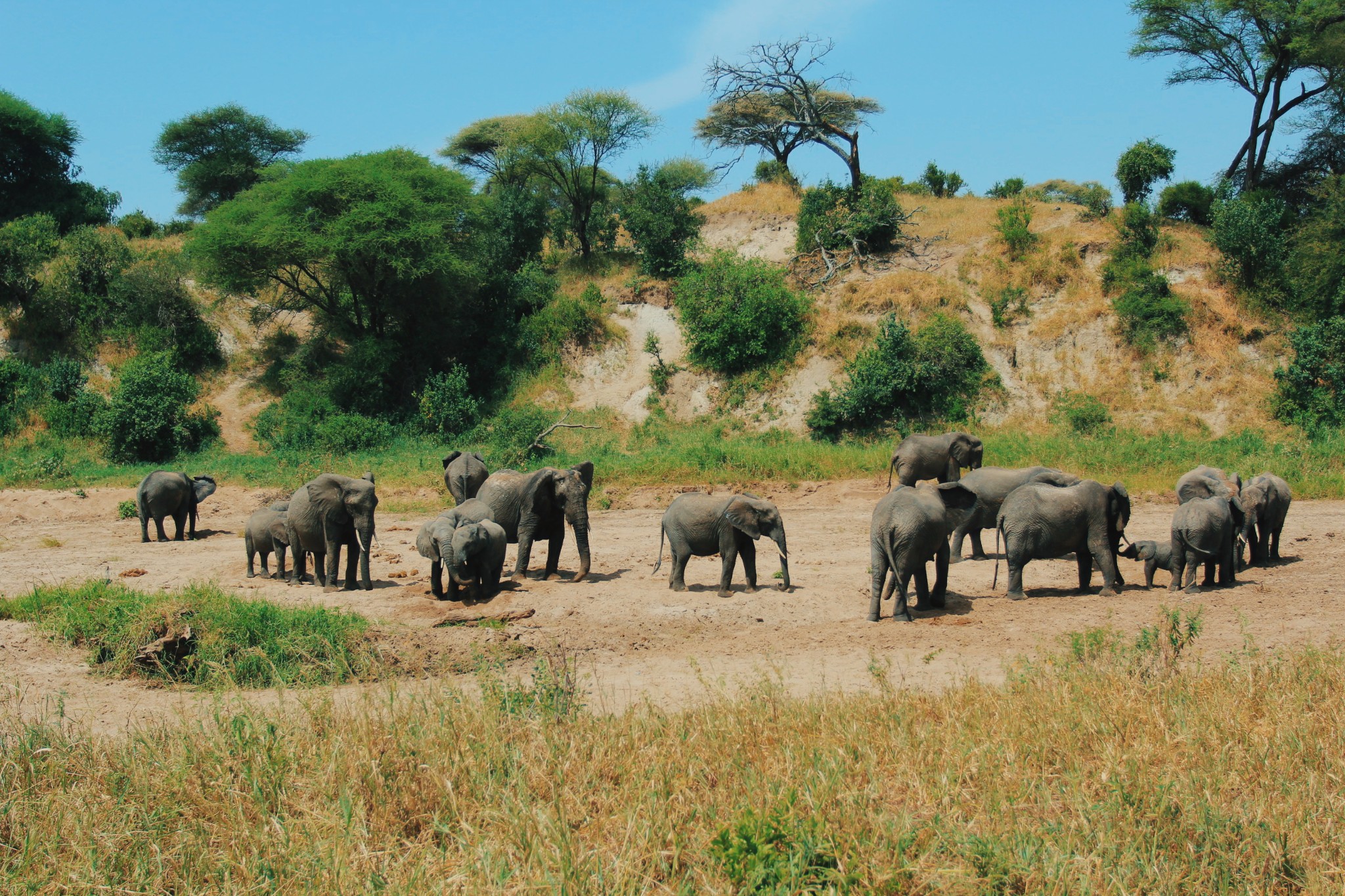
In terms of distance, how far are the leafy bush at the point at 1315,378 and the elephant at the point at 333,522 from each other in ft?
82.5

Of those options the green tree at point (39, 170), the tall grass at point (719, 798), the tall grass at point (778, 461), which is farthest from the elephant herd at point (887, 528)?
the green tree at point (39, 170)

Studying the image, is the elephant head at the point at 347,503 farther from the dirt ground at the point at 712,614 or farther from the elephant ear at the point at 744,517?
the elephant ear at the point at 744,517

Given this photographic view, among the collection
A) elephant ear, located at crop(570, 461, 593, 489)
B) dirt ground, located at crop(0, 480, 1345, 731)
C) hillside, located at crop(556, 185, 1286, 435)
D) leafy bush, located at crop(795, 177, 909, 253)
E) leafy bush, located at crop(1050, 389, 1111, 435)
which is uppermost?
leafy bush, located at crop(795, 177, 909, 253)

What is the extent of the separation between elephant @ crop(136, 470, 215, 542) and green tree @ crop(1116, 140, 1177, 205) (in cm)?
3138

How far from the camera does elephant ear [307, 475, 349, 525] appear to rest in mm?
12719

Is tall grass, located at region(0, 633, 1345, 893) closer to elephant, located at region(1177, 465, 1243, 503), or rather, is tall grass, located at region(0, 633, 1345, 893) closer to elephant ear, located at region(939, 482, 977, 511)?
elephant ear, located at region(939, 482, 977, 511)

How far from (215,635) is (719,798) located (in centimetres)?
620

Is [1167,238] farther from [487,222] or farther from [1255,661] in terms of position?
[1255,661]

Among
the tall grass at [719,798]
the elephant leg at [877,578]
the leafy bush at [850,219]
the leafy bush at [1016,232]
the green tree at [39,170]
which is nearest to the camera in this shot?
the tall grass at [719,798]

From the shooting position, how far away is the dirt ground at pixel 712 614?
27.5 feet

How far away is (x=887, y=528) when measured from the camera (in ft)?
34.8

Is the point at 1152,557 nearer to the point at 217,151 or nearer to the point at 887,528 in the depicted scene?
the point at 887,528

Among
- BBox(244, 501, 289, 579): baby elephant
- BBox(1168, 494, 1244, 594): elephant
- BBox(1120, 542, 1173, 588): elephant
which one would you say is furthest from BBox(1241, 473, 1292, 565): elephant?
BBox(244, 501, 289, 579): baby elephant

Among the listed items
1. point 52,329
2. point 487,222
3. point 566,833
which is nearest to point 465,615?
point 566,833
